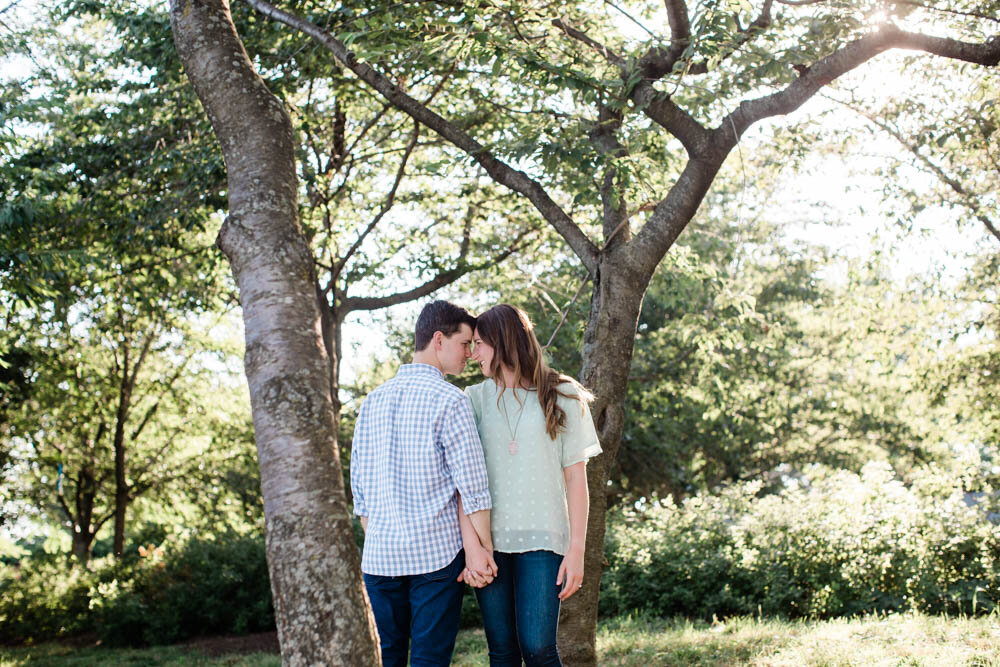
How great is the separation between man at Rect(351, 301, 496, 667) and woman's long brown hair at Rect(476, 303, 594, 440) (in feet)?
0.92

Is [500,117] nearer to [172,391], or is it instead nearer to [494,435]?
[494,435]

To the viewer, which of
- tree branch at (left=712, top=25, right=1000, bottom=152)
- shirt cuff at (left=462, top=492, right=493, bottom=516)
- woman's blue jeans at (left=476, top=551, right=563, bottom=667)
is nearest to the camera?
shirt cuff at (left=462, top=492, right=493, bottom=516)

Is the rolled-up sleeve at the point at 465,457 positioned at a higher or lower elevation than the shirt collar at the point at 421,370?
lower

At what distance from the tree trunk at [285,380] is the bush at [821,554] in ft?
23.3

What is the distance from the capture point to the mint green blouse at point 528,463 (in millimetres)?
3504

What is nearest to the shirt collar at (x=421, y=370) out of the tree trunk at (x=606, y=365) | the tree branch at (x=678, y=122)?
the tree trunk at (x=606, y=365)

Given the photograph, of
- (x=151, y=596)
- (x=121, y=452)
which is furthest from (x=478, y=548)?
(x=121, y=452)

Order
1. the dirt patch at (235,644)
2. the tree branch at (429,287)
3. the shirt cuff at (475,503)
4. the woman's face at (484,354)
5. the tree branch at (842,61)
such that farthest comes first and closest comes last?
1. the tree branch at (429,287)
2. the dirt patch at (235,644)
3. the tree branch at (842,61)
4. the woman's face at (484,354)
5. the shirt cuff at (475,503)

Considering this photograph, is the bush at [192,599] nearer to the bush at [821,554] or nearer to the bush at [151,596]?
the bush at [151,596]

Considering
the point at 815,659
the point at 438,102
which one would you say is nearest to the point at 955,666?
the point at 815,659

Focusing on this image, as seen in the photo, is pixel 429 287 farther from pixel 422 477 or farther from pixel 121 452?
pixel 422 477

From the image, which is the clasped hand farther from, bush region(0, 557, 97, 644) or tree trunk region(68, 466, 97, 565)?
tree trunk region(68, 466, 97, 565)

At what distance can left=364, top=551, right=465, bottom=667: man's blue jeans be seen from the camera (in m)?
3.39

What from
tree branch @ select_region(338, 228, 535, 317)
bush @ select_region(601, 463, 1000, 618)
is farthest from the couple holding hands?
tree branch @ select_region(338, 228, 535, 317)
